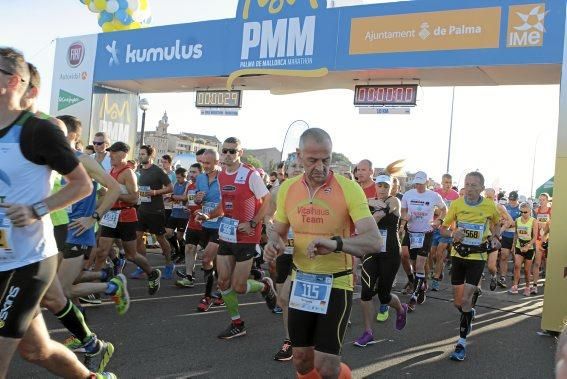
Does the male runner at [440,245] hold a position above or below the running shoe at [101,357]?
above

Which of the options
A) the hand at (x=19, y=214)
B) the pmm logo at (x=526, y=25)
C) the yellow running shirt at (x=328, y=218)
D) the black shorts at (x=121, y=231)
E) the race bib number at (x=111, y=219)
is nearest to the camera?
the hand at (x=19, y=214)

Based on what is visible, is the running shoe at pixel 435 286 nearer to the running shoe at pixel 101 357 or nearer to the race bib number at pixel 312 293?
the running shoe at pixel 101 357

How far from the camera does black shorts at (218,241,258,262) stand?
604cm

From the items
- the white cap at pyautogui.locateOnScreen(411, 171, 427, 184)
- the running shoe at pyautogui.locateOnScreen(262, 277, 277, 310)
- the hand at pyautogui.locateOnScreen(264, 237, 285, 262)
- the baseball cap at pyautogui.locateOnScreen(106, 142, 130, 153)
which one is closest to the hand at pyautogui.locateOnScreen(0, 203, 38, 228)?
the hand at pyautogui.locateOnScreen(264, 237, 285, 262)

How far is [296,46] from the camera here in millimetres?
12289

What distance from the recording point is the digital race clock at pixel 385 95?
11672mm

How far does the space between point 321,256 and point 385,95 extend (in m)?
9.06

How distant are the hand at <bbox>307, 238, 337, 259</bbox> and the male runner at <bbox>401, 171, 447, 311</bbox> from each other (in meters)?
6.11

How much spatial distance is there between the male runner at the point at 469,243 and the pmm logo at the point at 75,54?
12.8 m

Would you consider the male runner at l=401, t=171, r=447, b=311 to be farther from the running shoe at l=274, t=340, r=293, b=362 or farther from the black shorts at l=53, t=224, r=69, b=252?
the black shorts at l=53, t=224, r=69, b=252

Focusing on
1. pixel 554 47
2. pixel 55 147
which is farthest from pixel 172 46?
pixel 55 147

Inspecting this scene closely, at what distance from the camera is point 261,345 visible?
228 inches

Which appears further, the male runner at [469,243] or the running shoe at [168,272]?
the running shoe at [168,272]

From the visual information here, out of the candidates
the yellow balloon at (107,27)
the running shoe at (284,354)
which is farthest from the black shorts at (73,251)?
the yellow balloon at (107,27)
